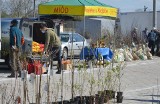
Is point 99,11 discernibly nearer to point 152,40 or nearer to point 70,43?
point 70,43

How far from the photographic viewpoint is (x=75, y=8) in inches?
786

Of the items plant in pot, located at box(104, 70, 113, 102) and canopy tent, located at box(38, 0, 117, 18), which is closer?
plant in pot, located at box(104, 70, 113, 102)

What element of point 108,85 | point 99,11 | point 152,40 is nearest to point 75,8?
point 99,11

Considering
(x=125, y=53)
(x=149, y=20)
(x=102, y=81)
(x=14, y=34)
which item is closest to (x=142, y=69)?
(x=125, y=53)

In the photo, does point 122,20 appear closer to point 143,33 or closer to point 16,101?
point 143,33

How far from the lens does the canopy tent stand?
65.2 feet

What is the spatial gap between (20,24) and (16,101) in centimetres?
1053

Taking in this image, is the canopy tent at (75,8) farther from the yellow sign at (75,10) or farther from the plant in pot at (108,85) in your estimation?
the plant in pot at (108,85)

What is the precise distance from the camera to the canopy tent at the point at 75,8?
19859 millimetres

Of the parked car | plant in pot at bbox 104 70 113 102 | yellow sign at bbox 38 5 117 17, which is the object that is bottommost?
plant in pot at bbox 104 70 113 102

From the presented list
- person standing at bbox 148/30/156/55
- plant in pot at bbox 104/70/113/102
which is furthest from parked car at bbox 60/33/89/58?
plant in pot at bbox 104/70/113/102

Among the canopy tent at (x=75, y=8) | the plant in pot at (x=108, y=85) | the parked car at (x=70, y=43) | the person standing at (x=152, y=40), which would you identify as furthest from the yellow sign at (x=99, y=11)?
the plant in pot at (x=108, y=85)

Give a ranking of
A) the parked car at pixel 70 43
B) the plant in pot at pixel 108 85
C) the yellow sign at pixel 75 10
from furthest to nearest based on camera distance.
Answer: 1. the parked car at pixel 70 43
2. the yellow sign at pixel 75 10
3. the plant in pot at pixel 108 85

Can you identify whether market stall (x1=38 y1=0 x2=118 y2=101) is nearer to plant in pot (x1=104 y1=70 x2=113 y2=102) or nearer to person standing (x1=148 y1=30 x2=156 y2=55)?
person standing (x1=148 y1=30 x2=156 y2=55)
